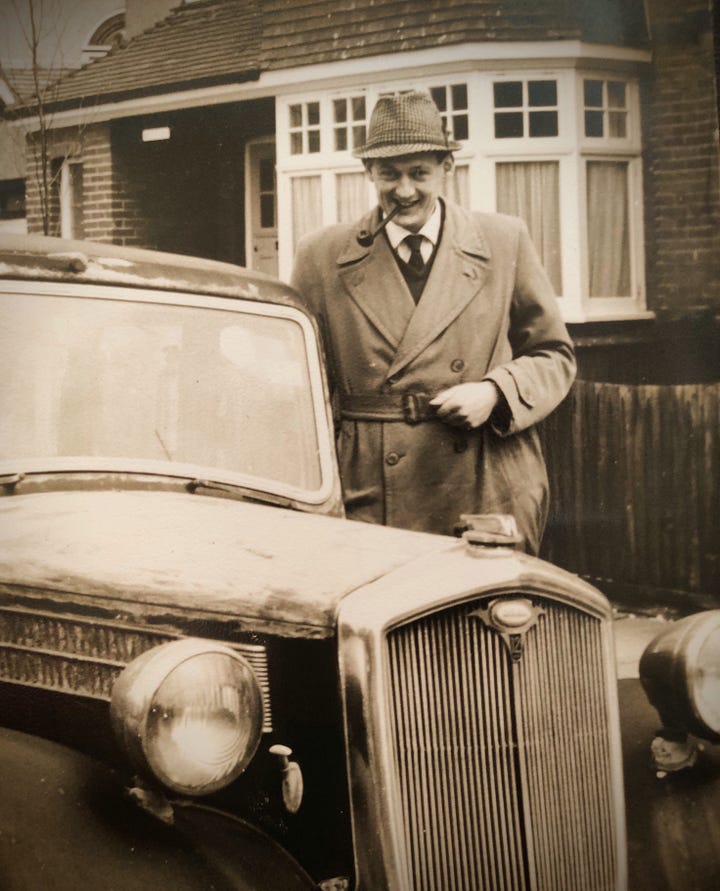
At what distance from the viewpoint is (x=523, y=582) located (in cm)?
157

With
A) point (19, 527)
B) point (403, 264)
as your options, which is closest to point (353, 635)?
point (19, 527)

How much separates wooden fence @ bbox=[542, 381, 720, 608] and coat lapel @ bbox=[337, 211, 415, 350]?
17.1 inches

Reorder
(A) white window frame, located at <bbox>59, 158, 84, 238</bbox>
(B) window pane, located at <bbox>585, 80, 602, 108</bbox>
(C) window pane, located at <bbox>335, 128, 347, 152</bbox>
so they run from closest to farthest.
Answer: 1. (B) window pane, located at <bbox>585, 80, 602, 108</bbox>
2. (C) window pane, located at <bbox>335, 128, 347, 152</bbox>
3. (A) white window frame, located at <bbox>59, 158, 84, 238</bbox>

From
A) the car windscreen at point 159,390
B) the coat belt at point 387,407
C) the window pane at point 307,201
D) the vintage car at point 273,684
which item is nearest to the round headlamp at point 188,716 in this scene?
the vintage car at point 273,684

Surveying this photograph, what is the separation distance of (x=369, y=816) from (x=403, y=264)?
127cm

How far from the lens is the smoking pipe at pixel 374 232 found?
2176 mm

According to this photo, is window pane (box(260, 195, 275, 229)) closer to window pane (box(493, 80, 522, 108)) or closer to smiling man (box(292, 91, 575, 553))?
smiling man (box(292, 91, 575, 553))

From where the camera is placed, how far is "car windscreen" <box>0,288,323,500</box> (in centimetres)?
188

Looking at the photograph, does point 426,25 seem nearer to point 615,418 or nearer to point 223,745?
point 615,418

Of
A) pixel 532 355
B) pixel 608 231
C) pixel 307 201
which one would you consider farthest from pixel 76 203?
pixel 608 231

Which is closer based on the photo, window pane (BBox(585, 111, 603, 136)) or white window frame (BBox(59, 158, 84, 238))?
window pane (BBox(585, 111, 603, 136))

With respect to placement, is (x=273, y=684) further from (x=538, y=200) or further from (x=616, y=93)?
(x=616, y=93)

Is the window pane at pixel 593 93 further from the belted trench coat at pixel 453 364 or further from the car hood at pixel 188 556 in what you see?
the car hood at pixel 188 556

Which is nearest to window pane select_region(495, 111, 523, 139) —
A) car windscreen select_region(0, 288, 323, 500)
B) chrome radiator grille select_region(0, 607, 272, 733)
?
car windscreen select_region(0, 288, 323, 500)
